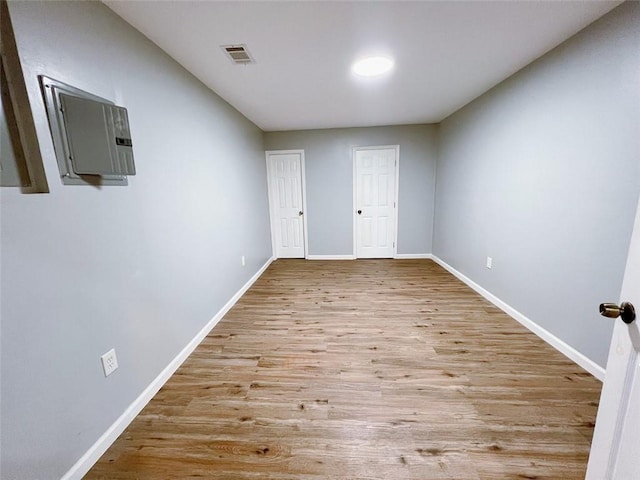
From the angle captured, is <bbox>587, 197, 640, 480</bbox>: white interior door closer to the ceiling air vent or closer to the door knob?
the door knob

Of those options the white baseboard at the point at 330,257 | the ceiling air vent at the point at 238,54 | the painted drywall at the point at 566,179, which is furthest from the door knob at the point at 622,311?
the white baseboard at the point at 330,257

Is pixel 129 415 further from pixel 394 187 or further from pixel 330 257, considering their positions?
pixel 394 187

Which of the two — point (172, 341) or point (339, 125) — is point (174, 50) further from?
point (339, 125)

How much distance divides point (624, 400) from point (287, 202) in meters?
4.33

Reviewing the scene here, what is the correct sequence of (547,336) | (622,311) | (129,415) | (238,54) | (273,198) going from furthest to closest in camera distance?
(273,198)
(547,336)
(238,54)
(129,415)
(622,311)

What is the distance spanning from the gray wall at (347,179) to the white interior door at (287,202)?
151mm

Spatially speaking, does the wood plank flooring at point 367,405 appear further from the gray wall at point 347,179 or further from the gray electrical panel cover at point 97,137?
the gray wall at point 347,179

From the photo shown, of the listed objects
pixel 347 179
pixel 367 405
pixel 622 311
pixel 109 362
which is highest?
pixel 347 179

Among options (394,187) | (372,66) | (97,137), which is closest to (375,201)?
(394,187)

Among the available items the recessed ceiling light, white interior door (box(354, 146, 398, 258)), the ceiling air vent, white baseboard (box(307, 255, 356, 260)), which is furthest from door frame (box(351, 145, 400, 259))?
the ceiling air vent

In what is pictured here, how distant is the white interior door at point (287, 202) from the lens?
4.46m

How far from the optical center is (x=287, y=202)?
4.61 meters

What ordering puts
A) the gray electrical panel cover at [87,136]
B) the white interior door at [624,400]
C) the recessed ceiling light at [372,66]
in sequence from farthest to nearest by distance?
the recessed ceiling light at [372,66] → the gray electrical panel cover at [87,136] → the white interior door at [624,400]

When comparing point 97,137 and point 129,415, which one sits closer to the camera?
point 97,137
